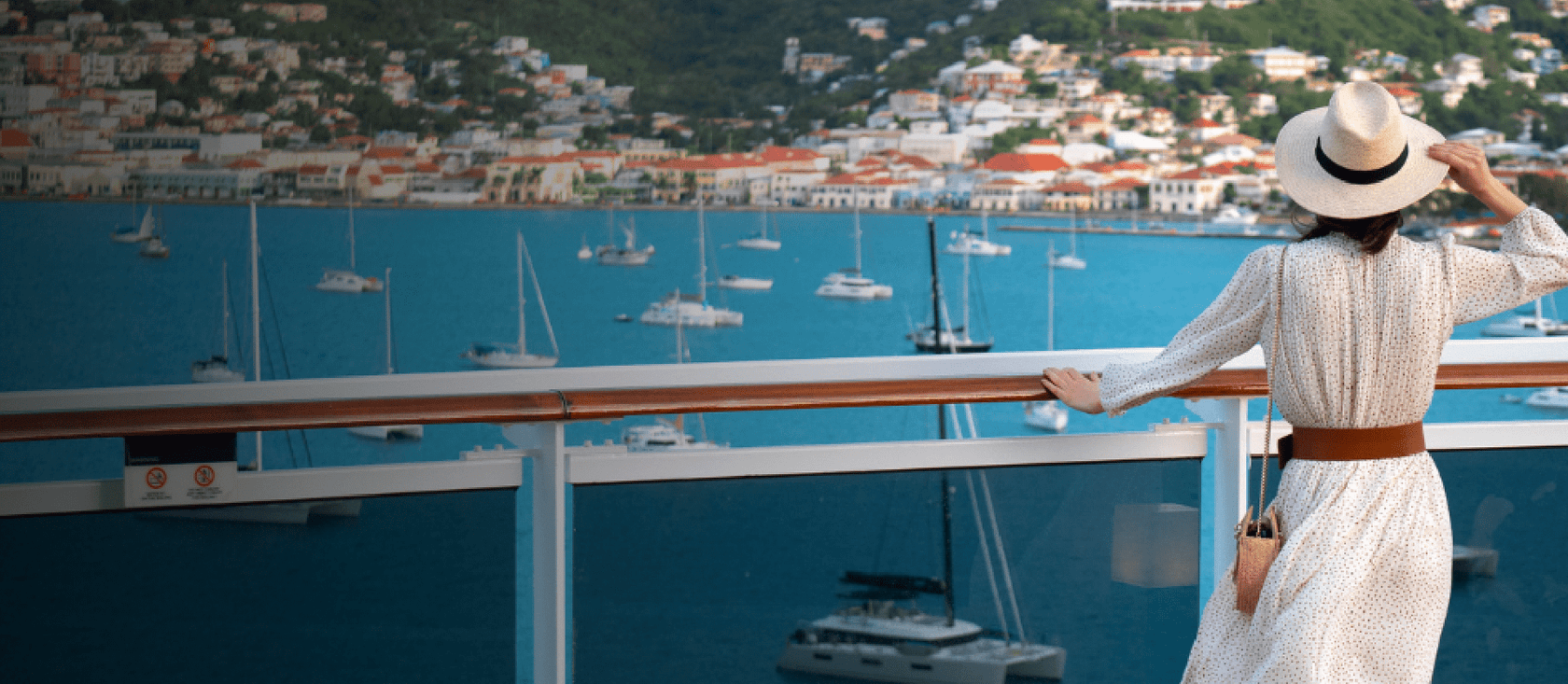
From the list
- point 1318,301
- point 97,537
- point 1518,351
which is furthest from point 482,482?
point 1518,351

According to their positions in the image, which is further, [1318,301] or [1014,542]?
[1014,542]

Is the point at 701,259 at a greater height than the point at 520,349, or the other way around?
the point at 701,259

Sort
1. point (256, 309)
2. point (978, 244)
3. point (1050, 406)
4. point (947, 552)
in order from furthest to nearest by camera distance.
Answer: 1. point (978, 244)
2. point (256, 309)
3. point (1050, 406)
4. point (947, 552)

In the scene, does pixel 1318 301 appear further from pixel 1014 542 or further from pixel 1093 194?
pixel 1093 194

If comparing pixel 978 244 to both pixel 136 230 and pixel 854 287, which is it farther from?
pixel 136 230

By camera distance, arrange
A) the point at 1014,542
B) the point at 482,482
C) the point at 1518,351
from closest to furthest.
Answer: the point at 482,482
the point at 1014,542
the point at 1518,351

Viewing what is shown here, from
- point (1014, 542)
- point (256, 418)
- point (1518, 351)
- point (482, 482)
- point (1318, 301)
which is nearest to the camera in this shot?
point (1318, 301)

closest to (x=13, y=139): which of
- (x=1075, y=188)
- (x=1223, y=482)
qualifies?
(x=1075, y=188)
